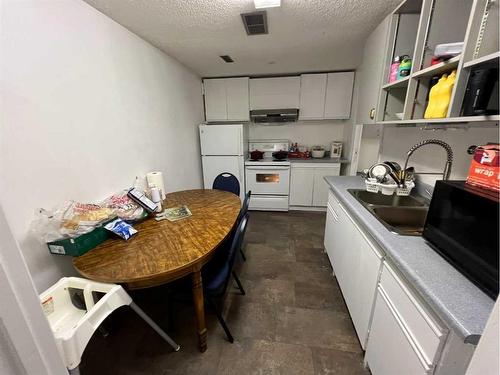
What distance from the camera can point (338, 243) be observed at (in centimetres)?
193

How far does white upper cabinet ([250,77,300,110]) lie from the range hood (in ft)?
0.35

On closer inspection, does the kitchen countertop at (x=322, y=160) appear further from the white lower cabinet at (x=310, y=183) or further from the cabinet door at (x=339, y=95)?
the cabinet door at (x=339, y=95)

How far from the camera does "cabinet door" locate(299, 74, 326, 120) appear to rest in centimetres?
340

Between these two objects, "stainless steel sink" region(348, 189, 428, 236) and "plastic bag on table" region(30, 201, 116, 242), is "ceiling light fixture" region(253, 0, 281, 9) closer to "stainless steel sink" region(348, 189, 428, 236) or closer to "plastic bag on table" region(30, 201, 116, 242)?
"stainless steel sink" region(348, 189, 428, 236)

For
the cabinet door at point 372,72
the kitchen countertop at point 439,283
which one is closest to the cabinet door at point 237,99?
the cabinet door at point 372,72

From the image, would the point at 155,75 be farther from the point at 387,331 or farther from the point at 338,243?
the point at 387,331

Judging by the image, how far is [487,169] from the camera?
2.90 feet

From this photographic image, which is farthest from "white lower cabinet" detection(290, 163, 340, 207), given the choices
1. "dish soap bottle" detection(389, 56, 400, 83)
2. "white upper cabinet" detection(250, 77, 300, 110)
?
"dish soap bottle" detection(389, 56, 400, 83)

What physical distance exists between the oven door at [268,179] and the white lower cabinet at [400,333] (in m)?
2.51

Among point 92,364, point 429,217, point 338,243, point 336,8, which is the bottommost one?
point 92,364

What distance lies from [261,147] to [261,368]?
11.0 ft

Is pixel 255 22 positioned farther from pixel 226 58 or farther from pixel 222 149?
pixel 222 149

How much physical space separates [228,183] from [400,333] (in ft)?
7.03

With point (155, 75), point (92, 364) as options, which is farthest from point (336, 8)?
point (92, 364)
